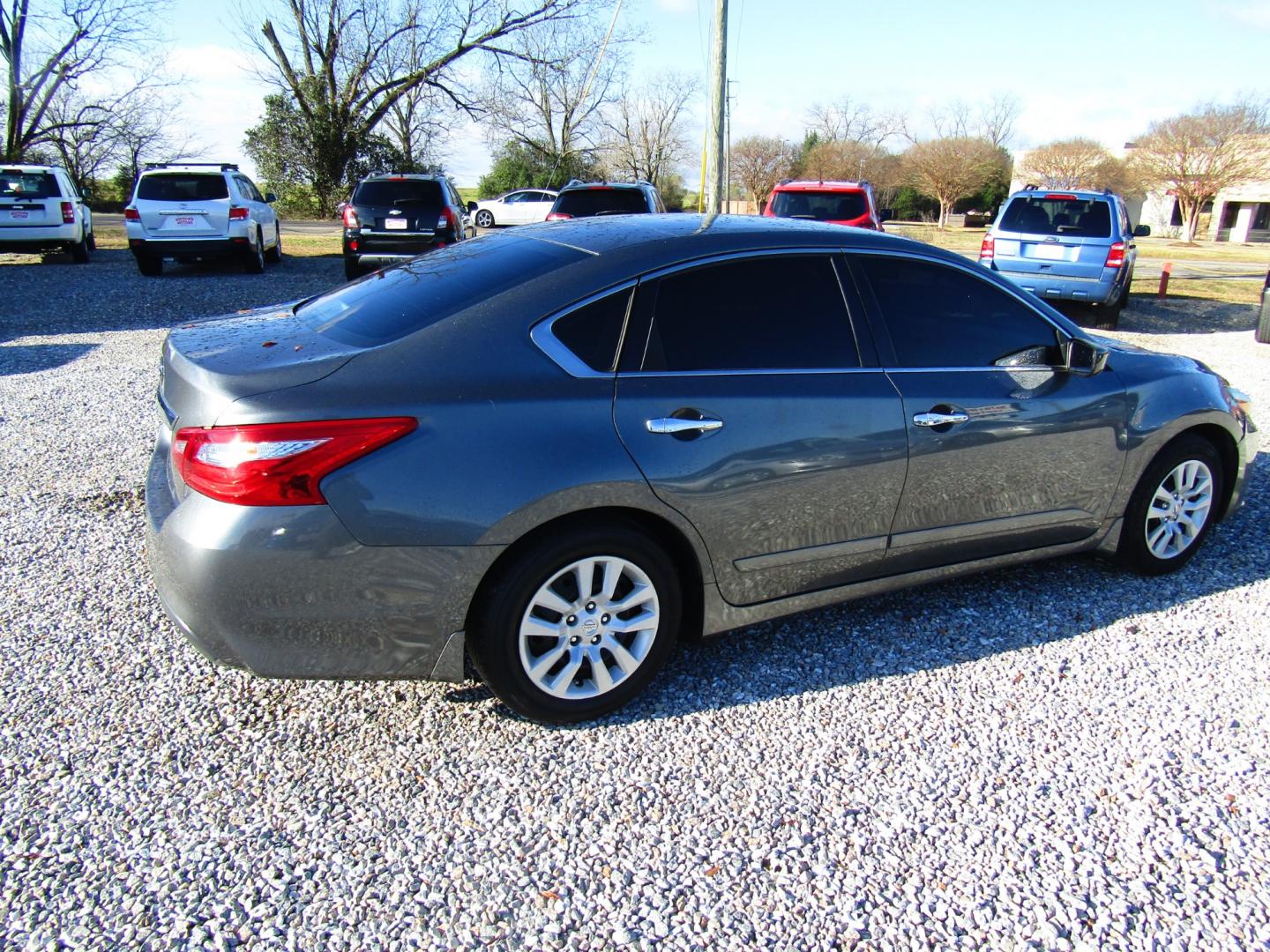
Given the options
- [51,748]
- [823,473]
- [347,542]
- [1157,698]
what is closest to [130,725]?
[51,748]

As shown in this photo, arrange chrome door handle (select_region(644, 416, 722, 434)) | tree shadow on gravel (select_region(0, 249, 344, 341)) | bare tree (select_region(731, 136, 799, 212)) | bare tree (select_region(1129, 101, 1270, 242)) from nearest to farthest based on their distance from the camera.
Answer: chrome door handle (select_region(644, 416, 722, 434)) < tree shadow on gravel (select_region(0, 249, 344, 341)) < bare tree (select_region(1129, 101, 1270, 242)) < bare tree (select_region(731, 136, 799, 212))

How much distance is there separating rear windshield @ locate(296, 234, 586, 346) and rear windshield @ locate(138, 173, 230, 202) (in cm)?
1351

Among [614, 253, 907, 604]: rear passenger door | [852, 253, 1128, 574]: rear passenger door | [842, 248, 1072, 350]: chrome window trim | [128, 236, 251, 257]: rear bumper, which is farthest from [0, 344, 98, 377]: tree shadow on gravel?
[852, 253, 1128, 574]: rear passenger door

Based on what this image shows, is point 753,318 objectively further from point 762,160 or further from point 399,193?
point 762,160

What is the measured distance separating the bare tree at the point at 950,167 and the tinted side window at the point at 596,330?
148 feet

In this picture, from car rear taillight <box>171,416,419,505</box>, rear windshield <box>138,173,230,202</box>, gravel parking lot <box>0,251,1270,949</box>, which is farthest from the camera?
rear windshield <box>138,173,230,202</box>

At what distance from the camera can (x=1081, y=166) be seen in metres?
43.2

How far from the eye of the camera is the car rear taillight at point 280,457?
8.59 feet

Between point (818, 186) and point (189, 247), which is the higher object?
point (818, 186)

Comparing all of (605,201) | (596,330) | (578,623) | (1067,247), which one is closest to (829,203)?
(1067,247)

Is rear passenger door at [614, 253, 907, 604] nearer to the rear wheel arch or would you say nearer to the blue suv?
the rear wheel arch

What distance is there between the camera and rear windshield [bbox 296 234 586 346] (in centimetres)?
307

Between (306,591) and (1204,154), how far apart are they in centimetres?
4827

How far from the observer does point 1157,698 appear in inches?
132
